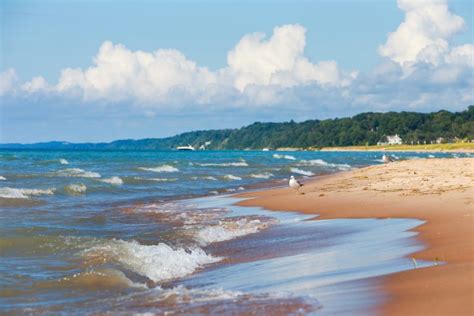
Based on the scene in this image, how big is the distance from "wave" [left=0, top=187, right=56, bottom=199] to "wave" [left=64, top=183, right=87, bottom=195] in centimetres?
73

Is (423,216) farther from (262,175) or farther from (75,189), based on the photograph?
(262,175)

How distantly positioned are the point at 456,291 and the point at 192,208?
654 inches

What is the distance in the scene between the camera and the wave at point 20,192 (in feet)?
89.5

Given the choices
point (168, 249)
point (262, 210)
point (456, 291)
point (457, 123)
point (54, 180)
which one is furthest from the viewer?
point (457, 123)

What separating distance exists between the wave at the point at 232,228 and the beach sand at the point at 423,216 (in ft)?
6.03

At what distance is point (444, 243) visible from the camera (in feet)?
37.0

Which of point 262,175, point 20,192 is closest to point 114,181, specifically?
point 20,192

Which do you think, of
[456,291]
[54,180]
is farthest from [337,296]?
[54,180]

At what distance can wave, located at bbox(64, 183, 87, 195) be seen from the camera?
31.9m

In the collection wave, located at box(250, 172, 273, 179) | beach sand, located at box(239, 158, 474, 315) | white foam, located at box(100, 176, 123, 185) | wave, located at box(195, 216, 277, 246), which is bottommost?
wave, located at box(250, 172, 273, 179)

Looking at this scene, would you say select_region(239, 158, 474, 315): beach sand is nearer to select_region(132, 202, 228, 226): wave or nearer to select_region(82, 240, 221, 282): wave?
select_region(132, 202, 228, 226): wave

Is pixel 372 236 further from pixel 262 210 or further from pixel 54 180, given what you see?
pixel 54 180

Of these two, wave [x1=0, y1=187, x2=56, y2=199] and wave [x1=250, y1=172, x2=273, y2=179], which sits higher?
wave [x1=0, y1=187, x2=56, y2=199]

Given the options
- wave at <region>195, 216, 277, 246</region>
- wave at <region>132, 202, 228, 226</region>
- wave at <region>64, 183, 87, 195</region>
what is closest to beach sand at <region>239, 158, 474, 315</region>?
wave at <region>195, 216, 277, 246</region>
